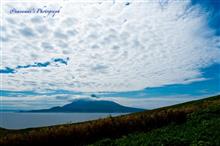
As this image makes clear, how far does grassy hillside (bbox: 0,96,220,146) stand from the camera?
1562 cm

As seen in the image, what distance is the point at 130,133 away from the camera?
19969mm

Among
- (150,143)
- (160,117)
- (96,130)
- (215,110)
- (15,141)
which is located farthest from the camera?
(215,110)

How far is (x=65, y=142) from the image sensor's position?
18.2 m

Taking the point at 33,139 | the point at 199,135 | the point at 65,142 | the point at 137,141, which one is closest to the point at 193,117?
the point at 199,135

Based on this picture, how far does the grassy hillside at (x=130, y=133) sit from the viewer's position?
51.2 ft

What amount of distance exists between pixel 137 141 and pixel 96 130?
15.2 feet

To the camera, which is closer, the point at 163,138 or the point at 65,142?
the point at 163,138

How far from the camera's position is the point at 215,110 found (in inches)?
1095

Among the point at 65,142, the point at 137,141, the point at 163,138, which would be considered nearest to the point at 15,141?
the point at 65,142

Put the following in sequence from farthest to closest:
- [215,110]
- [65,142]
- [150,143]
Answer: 1. [215,110]
2. [65,142]
3. [150,143]

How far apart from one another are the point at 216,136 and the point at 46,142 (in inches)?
424

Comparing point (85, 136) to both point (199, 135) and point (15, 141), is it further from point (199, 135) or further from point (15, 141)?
point (199, 135)

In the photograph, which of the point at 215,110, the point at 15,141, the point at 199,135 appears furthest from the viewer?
the point at 215,110

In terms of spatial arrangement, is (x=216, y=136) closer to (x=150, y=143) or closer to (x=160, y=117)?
(x=150, y=143)
